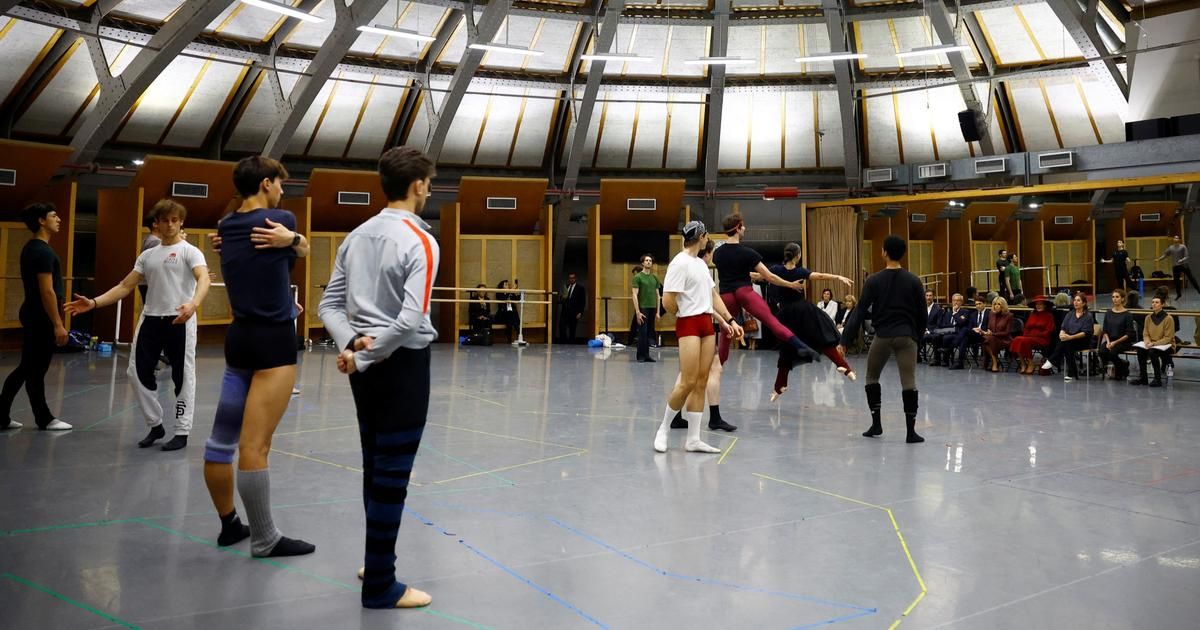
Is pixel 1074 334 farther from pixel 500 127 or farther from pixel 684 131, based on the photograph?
pixel 500 127

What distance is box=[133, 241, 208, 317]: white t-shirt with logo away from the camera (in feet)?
15.6

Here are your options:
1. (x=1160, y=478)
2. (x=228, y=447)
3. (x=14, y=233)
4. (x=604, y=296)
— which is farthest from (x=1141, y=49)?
(x=14, y=233)

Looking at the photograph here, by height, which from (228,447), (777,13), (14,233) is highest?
(777,13)

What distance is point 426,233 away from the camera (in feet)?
8.32

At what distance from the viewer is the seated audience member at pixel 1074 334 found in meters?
10.4

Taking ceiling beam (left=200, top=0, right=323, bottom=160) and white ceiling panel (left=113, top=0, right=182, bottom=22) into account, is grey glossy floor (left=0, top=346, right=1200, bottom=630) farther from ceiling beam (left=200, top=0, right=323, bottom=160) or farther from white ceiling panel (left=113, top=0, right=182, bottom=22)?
ceiling beam (left=200, top=0, right=323, bottom=160)

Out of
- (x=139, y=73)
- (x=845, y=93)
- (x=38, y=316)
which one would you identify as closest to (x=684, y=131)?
(x=845, y=93)

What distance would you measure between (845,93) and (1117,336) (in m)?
8.19

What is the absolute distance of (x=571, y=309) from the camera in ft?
57.6

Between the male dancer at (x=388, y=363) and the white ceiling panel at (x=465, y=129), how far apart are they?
15.4 m

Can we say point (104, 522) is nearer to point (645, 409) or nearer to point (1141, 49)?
point (645, 409)

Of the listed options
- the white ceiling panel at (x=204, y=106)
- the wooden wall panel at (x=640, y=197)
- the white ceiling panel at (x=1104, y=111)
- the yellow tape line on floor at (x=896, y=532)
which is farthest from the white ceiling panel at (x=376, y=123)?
the yellow tape line on floor at (x=896, y=532)

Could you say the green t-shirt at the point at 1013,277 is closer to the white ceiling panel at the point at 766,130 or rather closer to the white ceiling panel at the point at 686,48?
the white ceiling panel at the point at 766,130

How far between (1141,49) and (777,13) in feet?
21.2
